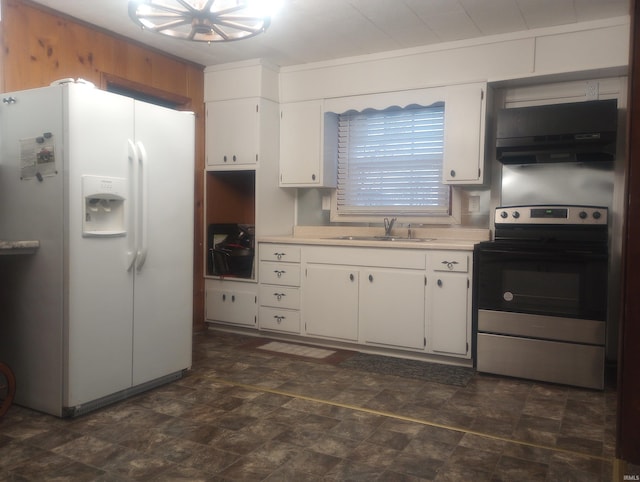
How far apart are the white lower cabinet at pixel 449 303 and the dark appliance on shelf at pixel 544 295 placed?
73 mm

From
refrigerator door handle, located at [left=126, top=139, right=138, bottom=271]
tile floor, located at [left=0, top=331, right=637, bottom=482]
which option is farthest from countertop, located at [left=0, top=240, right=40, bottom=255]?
tile floor, located at [left=0, top=331, right=637, bottom=482]

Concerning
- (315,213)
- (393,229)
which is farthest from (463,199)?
(315,213)

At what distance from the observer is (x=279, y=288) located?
421cm

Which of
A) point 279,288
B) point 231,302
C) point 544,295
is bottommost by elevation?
point 231,302

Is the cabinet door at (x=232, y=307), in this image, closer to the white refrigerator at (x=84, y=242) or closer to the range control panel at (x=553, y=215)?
the white refrigerator at (x=84, y=242)

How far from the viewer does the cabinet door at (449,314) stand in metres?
3.47

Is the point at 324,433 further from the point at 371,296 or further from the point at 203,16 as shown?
the point at 203,16

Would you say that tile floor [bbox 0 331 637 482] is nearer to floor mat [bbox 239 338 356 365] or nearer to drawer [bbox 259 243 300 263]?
floor mat [bbox 239 338 356 365]

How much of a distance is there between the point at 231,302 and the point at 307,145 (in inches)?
58.8

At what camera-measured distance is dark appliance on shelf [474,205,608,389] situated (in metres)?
3.07

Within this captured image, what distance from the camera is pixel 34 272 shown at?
2.63m

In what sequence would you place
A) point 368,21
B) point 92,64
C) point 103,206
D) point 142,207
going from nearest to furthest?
point 103,206 < point 142,207 < point 368,21 < point 92,64

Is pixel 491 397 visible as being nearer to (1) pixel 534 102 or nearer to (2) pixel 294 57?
(1) pixel 534 102

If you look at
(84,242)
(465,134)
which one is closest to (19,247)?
(84,242)
